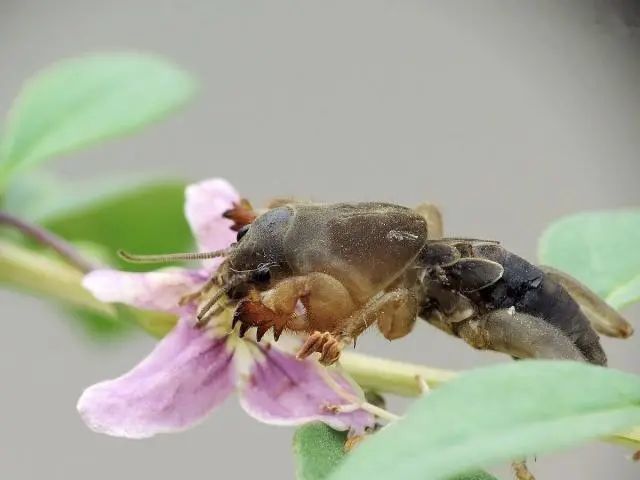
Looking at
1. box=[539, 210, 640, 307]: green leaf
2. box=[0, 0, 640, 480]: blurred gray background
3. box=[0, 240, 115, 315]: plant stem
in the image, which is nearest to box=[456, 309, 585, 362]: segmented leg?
box=[539, 210, 640, 307]: green leaf

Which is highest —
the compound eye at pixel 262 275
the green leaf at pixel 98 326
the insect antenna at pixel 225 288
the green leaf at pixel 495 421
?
the green leaf at pixel 495 421

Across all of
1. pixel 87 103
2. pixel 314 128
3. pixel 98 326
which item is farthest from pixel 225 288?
pixel 314 128

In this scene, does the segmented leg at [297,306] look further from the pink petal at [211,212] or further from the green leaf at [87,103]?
the green leaf at [87,103]

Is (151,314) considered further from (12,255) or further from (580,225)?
(580,225)

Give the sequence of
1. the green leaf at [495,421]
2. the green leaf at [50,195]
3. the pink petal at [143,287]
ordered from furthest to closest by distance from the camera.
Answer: the green leaf at [50,195], the pink petal at [143,287], the green leaf at [495,421]

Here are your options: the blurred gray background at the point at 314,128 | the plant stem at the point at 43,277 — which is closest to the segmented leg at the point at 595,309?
the plant stem at the point at 43,277

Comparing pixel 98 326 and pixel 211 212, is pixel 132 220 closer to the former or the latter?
pixel 98 326
